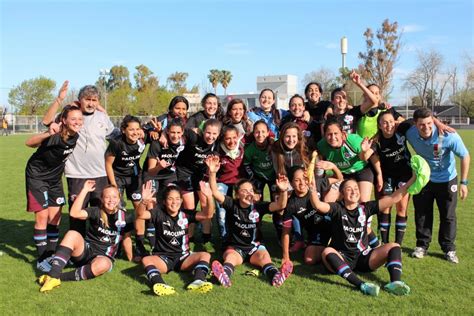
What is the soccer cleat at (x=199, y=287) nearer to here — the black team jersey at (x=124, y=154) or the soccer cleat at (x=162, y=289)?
the soccer cleat at (x=162, y=289)

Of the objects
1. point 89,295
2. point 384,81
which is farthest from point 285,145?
point 384,81

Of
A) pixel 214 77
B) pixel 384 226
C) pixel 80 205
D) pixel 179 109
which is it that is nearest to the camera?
pixel 80 205

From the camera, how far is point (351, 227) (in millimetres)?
4926

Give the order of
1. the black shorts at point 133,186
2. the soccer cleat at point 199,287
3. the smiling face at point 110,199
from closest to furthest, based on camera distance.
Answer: the soccer cleat at point 199,287 → the smiling face at point 110,199 → the black shorts at point 133,186

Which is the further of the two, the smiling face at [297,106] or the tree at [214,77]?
the tree at [214,77]

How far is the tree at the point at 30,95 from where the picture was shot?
61.2m

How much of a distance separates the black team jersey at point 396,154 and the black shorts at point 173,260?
2.98 metres

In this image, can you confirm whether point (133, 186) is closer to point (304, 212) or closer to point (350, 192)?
point (304, 212)

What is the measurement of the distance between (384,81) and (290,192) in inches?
1699

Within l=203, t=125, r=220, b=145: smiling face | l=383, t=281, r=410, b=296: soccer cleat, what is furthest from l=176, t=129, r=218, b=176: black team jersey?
l=383, t=281, r=410, b=296: soccer cleat

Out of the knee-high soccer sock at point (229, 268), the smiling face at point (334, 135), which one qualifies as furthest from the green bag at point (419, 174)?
the knee-high soccer sock at point (229, 268)

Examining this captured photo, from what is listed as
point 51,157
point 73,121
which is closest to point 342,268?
point 73,121

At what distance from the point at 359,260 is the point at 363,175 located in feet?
4.28

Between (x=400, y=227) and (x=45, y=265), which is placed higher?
(x=400, y=227)
